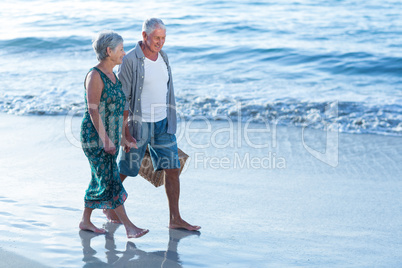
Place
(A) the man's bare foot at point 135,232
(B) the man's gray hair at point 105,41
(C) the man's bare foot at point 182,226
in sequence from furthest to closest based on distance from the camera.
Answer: (C) the man's bare foot at point 182,226
(A) the man's bare foot at point 135,232
(B) the man's gray hair at point 105,41

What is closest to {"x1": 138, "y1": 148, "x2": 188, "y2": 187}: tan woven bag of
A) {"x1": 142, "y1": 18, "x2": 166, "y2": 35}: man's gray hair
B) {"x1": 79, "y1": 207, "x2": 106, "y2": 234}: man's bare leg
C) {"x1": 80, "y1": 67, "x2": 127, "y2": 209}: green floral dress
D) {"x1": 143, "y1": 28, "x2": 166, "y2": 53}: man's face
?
{"x1": 80, "y1": 67, "x2": 127, "y2": 209}: green floral dress

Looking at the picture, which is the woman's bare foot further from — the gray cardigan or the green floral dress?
the gray cardigan

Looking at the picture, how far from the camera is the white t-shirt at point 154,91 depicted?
414cm

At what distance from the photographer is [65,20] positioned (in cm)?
2038

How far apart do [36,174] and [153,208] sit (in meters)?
1.59

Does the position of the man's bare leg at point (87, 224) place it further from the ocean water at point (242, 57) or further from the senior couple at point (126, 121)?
the ocean water at point (242, 57)

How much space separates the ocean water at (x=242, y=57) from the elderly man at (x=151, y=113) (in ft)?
15.3

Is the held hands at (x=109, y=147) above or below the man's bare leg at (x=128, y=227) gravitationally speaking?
above

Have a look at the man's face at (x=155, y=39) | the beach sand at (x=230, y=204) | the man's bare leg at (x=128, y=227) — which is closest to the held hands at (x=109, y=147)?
the man's bare leg at (x=128, y=227)

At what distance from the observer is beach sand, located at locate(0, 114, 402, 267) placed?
3.76 meters

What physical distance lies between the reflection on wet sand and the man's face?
1453mm

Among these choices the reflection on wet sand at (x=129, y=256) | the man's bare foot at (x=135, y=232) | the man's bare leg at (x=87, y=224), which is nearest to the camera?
the reflection on wet sand at (x=129, y=256)

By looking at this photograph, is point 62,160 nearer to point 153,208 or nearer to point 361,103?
point 153,208

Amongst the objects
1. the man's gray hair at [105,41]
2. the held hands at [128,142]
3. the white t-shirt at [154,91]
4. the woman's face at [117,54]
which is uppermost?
the man's gray hair at [105,41]
